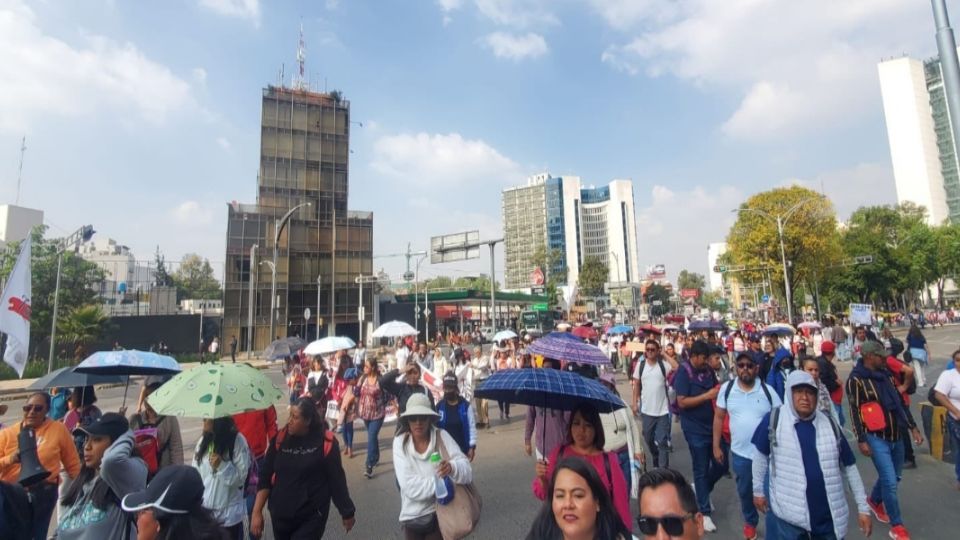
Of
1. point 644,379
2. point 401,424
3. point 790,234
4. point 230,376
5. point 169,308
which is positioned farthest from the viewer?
point 169,308

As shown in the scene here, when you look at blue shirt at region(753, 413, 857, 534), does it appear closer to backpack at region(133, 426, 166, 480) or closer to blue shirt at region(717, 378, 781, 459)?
blue shirt at region(717, 378, 781, 459)

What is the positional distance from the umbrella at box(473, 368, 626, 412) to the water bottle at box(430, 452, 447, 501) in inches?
26.2

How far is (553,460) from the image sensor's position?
3.25 meters

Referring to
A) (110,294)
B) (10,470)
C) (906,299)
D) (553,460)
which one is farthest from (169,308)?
(906,299)

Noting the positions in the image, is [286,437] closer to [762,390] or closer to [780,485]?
[780,485]

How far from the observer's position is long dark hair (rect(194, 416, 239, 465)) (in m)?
3.57

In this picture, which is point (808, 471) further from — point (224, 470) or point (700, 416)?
point (224, 470)

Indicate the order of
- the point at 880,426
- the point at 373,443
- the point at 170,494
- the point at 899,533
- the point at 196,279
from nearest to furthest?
the point at 170,494
the point at 899,533
the point at 880,426
the point at 373,443
the point at 196,279

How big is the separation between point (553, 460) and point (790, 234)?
3958 centimetres

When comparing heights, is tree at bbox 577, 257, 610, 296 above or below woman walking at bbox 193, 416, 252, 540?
above

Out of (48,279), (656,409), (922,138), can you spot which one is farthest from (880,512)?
(922,138)

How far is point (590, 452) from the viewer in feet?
10.2

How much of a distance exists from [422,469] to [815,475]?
2.73 m

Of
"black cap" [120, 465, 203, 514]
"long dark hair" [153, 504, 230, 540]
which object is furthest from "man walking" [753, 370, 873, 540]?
"black cap" [120, 465, 203, 514]
